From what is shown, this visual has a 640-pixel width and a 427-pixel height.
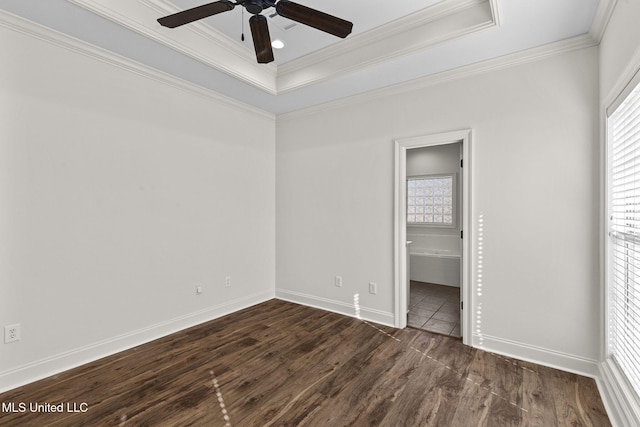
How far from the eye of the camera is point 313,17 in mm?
1809

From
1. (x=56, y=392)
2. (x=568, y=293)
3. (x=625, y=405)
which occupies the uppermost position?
(x=568, y=293)

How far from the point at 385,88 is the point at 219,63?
1.83 metres

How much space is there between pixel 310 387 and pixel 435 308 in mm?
2414

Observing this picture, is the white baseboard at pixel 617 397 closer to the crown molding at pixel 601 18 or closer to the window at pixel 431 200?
the crown molding at pixel 601 18

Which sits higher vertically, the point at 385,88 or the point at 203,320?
the point at 385,88

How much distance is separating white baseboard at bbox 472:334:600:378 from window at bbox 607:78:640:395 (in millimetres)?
326

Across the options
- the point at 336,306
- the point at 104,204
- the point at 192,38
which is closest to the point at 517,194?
the point at 336,306

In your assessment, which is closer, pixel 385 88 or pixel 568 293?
pixel 568 293

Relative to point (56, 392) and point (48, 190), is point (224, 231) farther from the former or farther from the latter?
point (56, 392)

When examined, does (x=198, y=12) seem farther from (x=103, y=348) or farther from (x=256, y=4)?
(x=103, y=348)

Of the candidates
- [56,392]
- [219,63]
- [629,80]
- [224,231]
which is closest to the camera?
[629,80]

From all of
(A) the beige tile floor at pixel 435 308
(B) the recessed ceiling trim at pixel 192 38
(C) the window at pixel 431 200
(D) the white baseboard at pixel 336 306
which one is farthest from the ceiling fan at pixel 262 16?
(C) the window at pixel 431 200

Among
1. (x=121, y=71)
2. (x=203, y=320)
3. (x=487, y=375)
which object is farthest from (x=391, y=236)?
(x=121, y=71)

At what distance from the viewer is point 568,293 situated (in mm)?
2535
